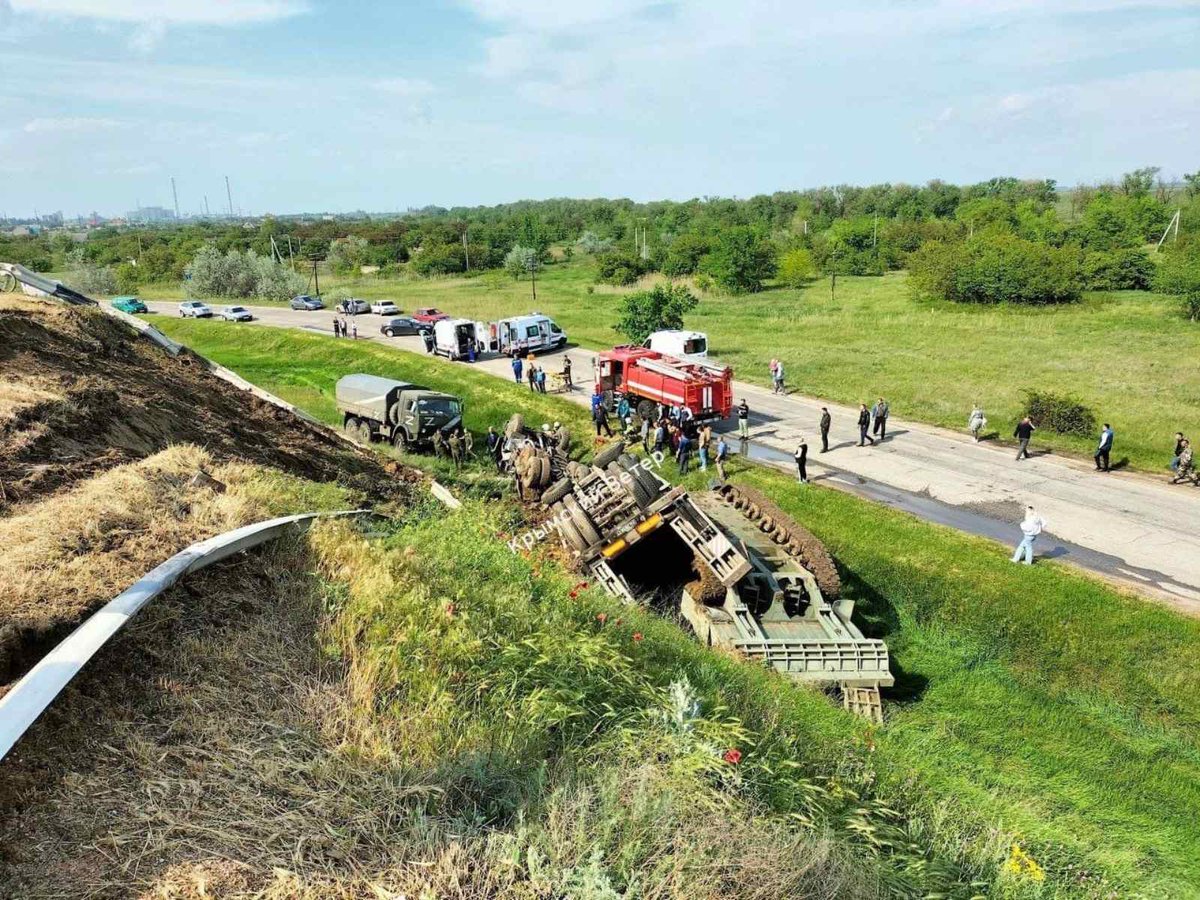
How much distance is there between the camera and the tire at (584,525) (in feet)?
43.0

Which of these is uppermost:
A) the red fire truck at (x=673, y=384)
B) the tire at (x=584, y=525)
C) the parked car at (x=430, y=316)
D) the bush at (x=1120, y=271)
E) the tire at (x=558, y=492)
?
the bush at (x=1120, y=271)

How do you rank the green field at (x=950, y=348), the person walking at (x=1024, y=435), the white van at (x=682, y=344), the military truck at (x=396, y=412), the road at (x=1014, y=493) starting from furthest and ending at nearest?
1. the white van at (x=682, y=344)
2. the green field at (x=950, y=348)
3. the military truck at (x=396, y=412)
4. the person walking at (x=1024, y=435)
5. the road at (x=1014, y=493)

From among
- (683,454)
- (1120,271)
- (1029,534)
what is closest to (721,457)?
(683,454)

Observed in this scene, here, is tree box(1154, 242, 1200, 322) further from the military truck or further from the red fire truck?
the military truck

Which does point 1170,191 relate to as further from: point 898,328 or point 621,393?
point 621,393

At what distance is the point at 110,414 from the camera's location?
1047 cm

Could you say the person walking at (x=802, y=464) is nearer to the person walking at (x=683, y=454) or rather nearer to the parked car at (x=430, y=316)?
the person walking at (x=683, y=454)

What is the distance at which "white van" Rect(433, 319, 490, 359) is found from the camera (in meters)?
33.6

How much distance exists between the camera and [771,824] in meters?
4.93

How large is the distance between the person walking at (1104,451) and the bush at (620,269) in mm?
49636

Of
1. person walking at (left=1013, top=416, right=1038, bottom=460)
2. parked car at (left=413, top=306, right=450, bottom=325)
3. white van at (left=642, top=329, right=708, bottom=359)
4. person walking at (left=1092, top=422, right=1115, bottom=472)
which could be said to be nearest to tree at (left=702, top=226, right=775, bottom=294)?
parked car at (left=413, top=306, right=450, bottom=325)

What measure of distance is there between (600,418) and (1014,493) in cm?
1110

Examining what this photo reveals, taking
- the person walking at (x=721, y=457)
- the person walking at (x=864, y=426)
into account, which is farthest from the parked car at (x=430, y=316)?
the person walking at (x=864, y=426)

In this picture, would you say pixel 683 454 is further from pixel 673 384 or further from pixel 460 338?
pixel 460 338
